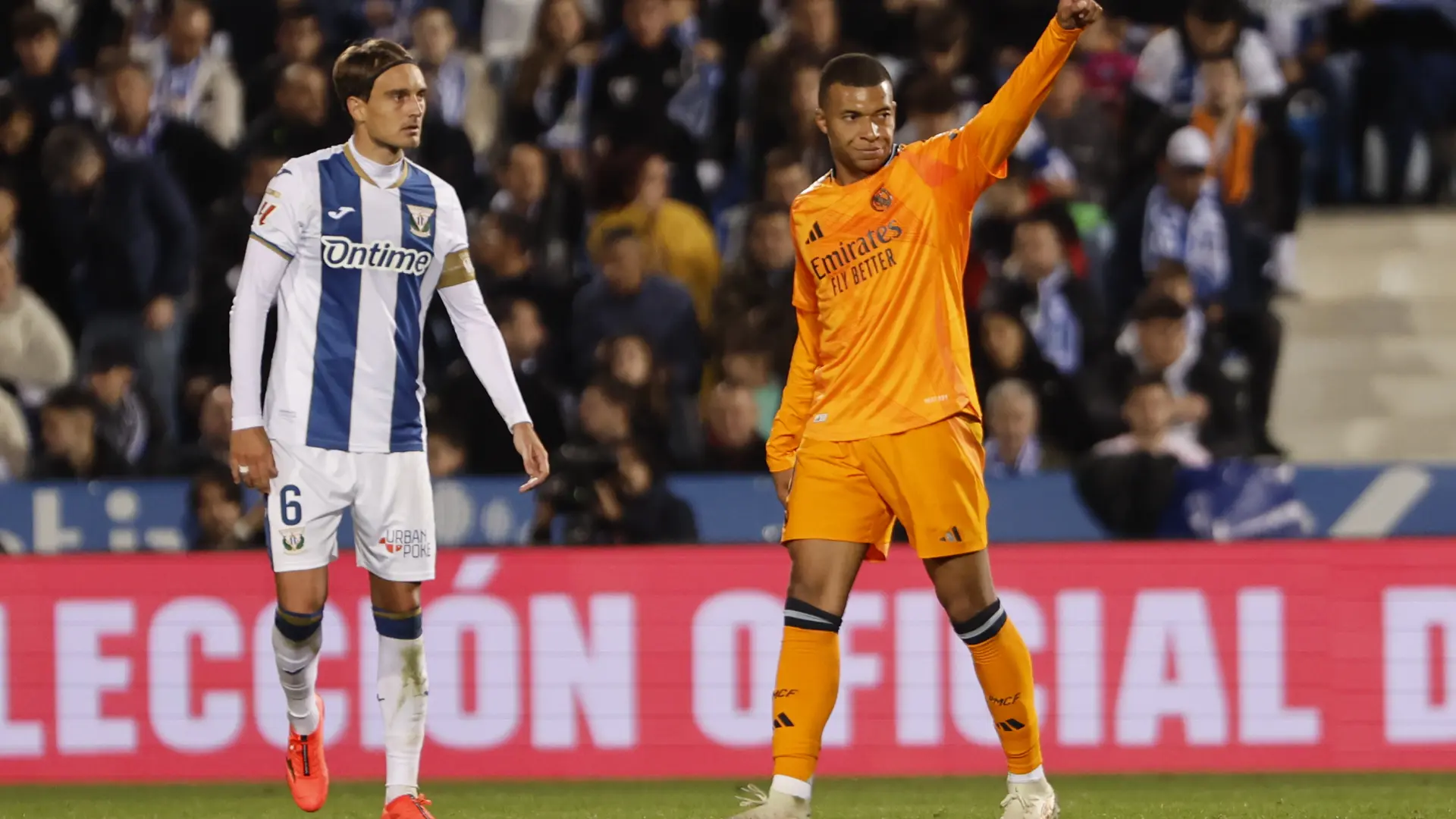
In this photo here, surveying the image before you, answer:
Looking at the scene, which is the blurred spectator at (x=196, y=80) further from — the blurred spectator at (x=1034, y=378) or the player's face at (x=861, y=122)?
the player's face at (x=861, y=122)

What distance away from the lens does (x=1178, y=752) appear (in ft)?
25.8

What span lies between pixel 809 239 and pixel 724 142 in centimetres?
574

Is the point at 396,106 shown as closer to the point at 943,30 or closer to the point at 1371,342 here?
the point at 943,30

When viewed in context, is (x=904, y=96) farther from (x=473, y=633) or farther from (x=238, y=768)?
(x=238, y=768)

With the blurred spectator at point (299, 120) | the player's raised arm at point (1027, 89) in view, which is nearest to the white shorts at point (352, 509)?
the player's raised arm at point (1027, 89)

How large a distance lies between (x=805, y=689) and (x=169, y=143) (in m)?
6.84

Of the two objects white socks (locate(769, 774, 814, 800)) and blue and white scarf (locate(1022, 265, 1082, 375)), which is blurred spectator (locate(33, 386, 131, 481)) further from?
white socks (locate(769, 774, 814, 800))

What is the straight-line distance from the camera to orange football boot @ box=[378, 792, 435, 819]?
5809 millimetres

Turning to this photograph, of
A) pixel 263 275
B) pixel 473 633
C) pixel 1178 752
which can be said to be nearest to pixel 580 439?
pixel 473 633

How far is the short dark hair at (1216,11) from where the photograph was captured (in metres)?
10.9

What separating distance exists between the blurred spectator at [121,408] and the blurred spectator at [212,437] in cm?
22

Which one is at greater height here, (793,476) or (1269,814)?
(793,476)

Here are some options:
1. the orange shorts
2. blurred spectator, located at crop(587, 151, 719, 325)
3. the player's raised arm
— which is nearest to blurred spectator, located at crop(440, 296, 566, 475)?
blurred spectator, located at crop(587, 151, 719, 325)

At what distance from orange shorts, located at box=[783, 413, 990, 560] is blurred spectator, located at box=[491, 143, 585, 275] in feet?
17.2
